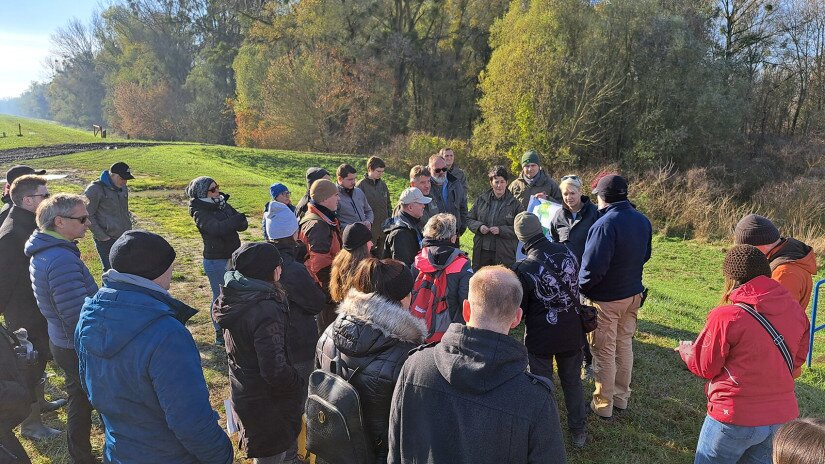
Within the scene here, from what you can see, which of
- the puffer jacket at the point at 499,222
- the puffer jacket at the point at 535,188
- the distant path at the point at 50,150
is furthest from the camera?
the distant path at the point at 50,150

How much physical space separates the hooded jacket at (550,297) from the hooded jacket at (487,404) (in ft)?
5.85

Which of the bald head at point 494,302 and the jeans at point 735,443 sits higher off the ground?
the bald head at point 494,302

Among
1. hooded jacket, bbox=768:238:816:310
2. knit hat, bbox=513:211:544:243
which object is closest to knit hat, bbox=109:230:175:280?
knit hat, bbox=513:211:544:243

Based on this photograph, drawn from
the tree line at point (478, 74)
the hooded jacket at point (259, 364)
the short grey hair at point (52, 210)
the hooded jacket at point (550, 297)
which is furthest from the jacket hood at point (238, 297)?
the tree line at point (478, 74)

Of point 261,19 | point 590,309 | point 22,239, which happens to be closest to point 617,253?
point 590,309

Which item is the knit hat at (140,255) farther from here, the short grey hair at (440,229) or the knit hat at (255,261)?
the short grey hair at (440,229)

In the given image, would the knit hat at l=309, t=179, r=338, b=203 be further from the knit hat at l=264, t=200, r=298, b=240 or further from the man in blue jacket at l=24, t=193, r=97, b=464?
the man in blue jacket at l=24, t=193, r=97, b=464

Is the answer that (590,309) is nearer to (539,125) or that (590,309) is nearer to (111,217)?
(111,217)

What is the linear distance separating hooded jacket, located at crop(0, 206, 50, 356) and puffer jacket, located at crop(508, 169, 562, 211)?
17.6 ft

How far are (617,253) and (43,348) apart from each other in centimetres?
506

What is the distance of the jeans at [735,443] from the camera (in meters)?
2.76

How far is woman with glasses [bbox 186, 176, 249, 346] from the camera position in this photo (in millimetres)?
5184

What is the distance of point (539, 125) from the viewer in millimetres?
23625

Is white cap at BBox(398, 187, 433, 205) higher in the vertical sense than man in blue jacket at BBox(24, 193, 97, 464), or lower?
higher
